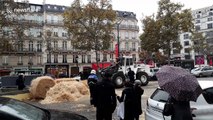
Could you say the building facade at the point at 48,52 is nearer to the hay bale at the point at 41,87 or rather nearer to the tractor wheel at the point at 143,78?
the tractor wheel at the point at 143,78

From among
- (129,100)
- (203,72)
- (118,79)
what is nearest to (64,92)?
(118,79)

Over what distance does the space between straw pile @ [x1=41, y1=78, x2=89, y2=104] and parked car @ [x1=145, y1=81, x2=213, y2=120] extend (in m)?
10.7

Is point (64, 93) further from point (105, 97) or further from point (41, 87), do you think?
point (105, 97)

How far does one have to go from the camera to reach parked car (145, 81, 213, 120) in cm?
671

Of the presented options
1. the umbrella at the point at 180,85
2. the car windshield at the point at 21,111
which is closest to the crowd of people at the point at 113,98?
the umbrella at the point at 180,85

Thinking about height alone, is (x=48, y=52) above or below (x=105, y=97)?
above

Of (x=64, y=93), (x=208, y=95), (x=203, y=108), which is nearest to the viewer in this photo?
(x=203, y=108)

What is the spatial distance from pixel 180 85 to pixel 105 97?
3128mm

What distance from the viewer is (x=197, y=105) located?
6797mm

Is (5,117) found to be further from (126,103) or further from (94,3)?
(94,3)

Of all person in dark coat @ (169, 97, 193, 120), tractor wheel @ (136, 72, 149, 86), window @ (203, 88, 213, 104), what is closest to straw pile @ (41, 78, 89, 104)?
tractor wheel @ (136, 72, 149, 86)

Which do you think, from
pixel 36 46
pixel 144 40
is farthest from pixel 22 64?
pixel 144 40

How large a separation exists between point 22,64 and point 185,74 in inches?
2529

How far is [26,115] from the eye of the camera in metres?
4.97
